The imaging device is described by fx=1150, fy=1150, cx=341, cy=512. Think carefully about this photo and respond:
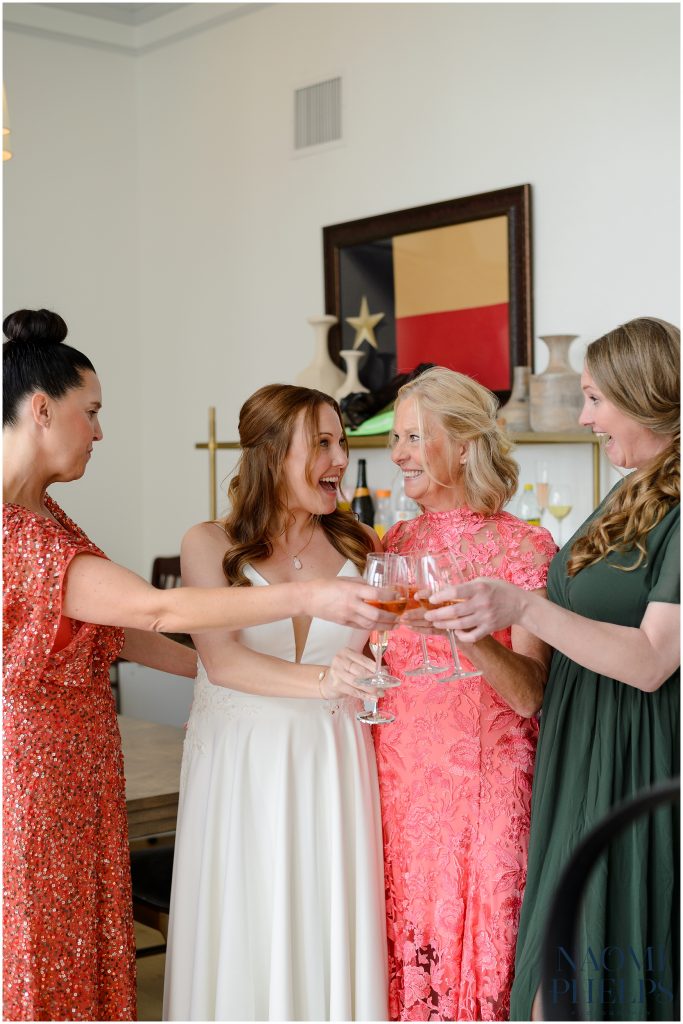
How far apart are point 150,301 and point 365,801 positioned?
4.35 metres

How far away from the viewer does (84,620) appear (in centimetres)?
177

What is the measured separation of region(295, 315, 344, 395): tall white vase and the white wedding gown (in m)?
2.83

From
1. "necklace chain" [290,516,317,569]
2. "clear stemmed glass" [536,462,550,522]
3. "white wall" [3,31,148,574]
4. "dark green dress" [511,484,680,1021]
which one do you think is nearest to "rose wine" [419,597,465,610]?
"dark green dress" [511,484,680,1021]

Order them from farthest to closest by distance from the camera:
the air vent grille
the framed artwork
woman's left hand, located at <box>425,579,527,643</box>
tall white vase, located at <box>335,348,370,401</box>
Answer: the air vent grille < tall white vase, located at <box>335,348,370,401</box> < the framed artwork < woman's left hand, located at <box>425,579,527,643</box>

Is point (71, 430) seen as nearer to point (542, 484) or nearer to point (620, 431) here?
point (620, 431)

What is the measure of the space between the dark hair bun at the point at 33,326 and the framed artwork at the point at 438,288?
2743 mm

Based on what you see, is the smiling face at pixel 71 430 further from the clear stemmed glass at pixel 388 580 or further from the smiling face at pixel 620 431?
the smiling face at pixel 620 431

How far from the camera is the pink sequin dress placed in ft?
6.63

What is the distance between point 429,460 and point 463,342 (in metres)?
2.43

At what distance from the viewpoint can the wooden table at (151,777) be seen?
9.24ft

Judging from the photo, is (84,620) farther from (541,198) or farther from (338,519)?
(541,198)

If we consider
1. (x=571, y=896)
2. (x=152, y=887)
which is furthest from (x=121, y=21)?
(x=571, y=896)

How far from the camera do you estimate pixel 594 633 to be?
171cm

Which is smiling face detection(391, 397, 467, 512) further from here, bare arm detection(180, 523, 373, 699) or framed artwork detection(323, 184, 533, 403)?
framed artwork detection(323, 184, 533, 403)
